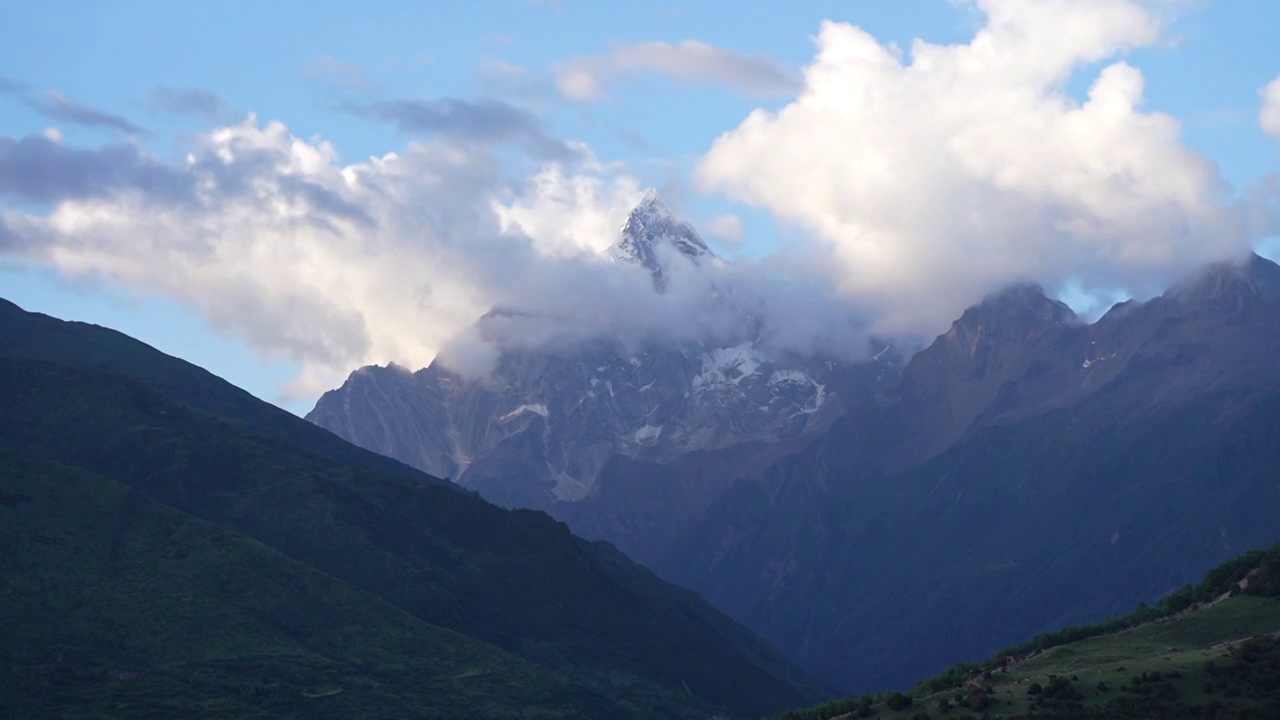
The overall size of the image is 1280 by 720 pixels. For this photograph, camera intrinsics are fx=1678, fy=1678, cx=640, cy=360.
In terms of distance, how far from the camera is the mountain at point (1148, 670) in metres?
124

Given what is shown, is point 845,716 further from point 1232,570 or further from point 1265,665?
point 1232,570

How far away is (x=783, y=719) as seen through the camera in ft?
A: 505

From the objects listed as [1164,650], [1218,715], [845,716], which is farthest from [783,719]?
[1218,715]

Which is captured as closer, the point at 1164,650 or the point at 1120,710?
the point at 1120,710

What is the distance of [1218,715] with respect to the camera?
120 metres

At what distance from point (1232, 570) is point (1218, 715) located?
41550 millimetres

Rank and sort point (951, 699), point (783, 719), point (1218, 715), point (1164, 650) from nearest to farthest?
point (1218, 715), point (951, 699), point (1164, 650), point (783, 719)

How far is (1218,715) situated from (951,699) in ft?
69.3

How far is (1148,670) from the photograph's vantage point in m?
130

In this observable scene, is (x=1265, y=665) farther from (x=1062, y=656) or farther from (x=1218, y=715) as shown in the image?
(x=1062, y=656)

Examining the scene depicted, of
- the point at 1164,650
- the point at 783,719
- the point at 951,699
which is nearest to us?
the point at 951,699

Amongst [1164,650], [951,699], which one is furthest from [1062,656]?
[951,699]

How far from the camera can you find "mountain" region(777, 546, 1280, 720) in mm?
123875

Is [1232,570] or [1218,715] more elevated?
[1232,570]
